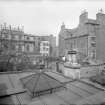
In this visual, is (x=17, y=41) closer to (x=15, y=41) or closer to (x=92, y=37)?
(x=15, y=41)

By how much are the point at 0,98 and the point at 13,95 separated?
47 cm

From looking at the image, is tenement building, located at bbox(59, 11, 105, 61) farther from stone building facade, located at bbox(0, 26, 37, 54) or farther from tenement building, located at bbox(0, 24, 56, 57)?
stone building facade, located at bbox(0, 26, 37, 54)

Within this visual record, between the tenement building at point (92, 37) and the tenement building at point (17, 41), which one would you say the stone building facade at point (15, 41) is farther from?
the tenement building at point (92, 37)

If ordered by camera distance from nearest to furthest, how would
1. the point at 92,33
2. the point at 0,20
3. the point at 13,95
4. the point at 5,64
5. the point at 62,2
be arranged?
1. the point at 13,95
2. the point at 62,2
3. the point at 5,64
4. the point at 92,33
5. the point at 0,20

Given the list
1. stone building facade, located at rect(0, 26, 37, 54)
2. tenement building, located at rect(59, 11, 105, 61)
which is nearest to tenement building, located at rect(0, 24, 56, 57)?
stone building facade, located at rect(0, 26, 37, 54)

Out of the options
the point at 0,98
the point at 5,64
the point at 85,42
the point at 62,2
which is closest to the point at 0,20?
the point at 5,64

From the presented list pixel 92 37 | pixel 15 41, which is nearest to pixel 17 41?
pixel 15 41

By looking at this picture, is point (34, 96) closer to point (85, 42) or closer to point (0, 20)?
point (85, 42)

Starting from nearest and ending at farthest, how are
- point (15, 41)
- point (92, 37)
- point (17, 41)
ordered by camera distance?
point (92, 37) → point (15, 41) → point (17, 41)

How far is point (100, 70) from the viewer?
40.8 ft

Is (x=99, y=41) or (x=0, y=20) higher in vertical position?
(x=0, y=20)

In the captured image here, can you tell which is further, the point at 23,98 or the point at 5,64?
the point at 5,64

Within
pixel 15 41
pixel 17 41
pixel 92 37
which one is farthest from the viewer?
pixel 17 41

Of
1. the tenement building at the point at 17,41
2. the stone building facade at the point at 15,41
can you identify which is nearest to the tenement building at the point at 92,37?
the tenement building at the point at 17,41
